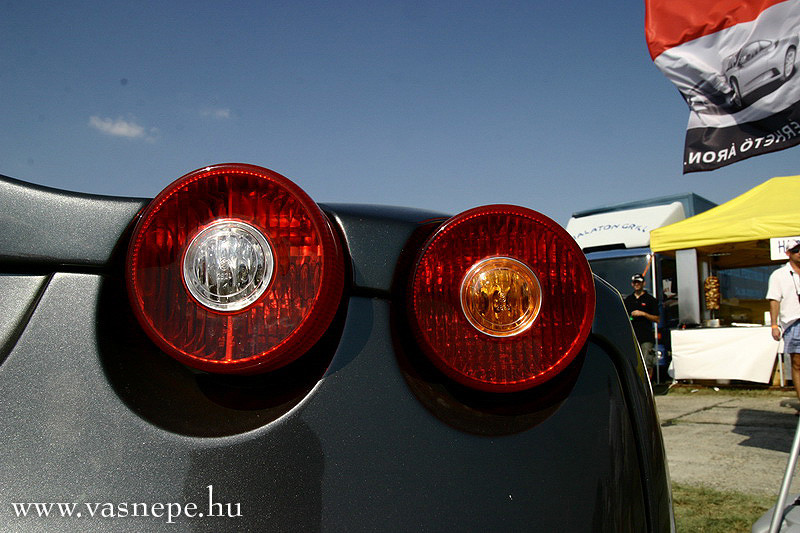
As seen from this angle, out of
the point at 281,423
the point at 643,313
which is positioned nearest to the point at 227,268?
the point at 281,423

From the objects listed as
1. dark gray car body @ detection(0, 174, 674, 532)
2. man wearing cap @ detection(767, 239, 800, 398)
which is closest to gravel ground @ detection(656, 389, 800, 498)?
man wearing cap @ detection(767, 239, 800, 398)

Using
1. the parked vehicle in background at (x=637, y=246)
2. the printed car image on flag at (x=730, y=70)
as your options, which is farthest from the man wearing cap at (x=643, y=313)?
the printed car image on flag at (x=730, y=70)

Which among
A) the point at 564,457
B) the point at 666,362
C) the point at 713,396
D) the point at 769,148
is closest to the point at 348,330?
the point at 564,457

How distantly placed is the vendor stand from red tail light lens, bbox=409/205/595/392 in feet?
24.7

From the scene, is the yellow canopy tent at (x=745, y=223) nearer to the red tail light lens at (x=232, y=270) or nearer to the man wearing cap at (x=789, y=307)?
the man wearing cap at (x=789, y=307)

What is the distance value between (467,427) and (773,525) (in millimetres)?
1453

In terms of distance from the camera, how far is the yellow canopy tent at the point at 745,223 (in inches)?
283

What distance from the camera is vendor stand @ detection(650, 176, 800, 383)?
24.2ft

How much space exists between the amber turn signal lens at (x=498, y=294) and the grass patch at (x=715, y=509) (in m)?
2.43

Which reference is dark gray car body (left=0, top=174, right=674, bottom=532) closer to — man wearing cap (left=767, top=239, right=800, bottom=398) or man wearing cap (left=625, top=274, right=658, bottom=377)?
man wearing cap (left=767, top=239, right=800, bottom=398)

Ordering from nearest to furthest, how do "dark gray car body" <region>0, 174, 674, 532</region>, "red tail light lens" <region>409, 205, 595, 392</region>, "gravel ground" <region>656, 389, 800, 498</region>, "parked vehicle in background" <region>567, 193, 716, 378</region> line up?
"dark gray car body" <region>0, 174, 674, 532</region> → "red tail light lens" <region>409, 205, 595, 392</region> → "gravel ground" <region>656, 389, 800, 498</region> → "parked vehicle in background" <region>567, 193, 716, 378</region>

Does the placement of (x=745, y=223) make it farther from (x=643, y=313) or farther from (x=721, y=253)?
(x=721, y=253)

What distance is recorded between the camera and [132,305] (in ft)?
2.28

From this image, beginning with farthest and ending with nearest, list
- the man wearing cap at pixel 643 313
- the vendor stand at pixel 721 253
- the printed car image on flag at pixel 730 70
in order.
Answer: the man wearing cap at pixel 643 313
the vendor stand at pixel 721 253
the printed car image on flag at pixel 730 70
